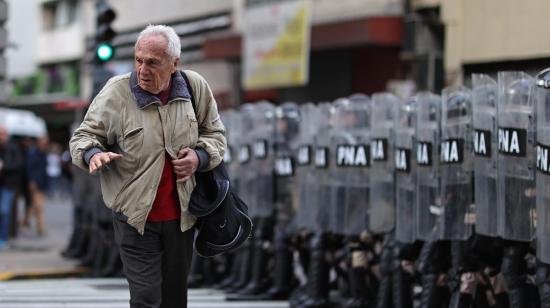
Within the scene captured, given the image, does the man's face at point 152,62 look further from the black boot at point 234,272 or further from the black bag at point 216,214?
the black boot at point 234,272

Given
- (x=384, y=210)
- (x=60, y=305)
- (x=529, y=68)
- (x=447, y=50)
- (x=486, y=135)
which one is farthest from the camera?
(x=447, y=50)

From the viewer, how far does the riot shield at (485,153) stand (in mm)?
6875

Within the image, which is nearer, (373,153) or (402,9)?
(373,153)

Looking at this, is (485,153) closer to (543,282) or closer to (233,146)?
(543,282)

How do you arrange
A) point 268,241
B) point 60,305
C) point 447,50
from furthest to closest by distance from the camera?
1. point 447,50
2. point 268,241
3. point 60,305

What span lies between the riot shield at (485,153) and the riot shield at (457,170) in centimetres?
16

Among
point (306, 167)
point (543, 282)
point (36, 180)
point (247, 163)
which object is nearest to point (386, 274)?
point (306, 167)

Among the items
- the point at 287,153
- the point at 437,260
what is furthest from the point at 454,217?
the point at 287,153

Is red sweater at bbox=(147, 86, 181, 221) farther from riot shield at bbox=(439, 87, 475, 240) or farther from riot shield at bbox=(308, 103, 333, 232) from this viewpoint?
riot shield at bbox=(308, 103, 333, 232)

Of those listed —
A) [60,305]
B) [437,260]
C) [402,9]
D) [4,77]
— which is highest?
[402,9]

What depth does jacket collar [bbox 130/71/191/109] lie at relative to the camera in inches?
206

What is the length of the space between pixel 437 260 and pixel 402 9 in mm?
11950

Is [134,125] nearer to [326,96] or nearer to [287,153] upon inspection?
[287,153]

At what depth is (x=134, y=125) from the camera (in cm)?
522
